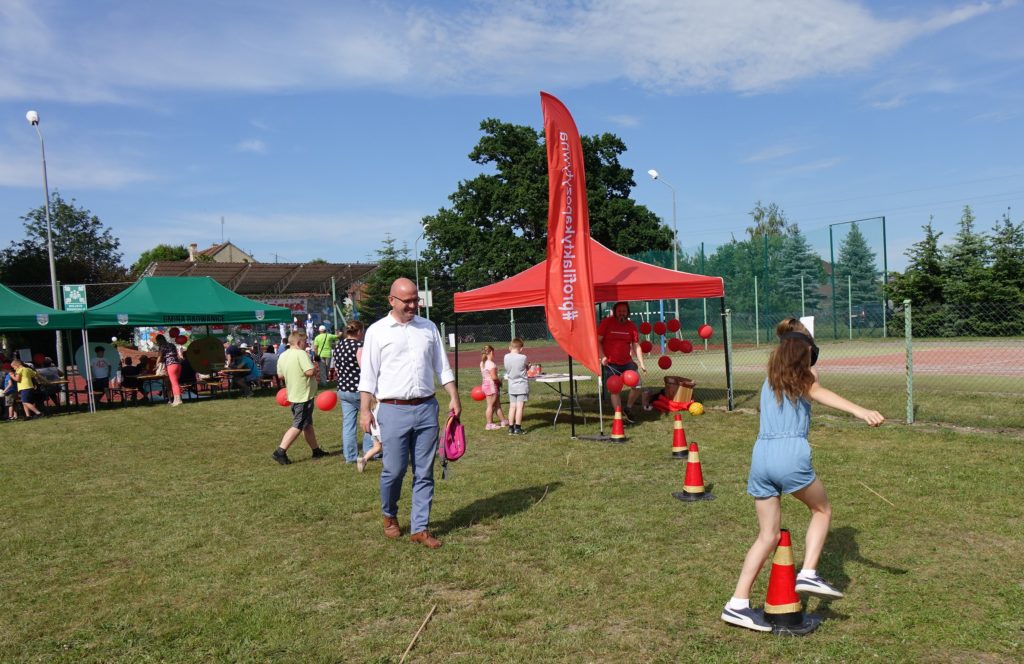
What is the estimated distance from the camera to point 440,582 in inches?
181

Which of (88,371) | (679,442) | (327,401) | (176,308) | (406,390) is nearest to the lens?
(406,390)

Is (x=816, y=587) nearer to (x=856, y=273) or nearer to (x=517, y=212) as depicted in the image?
(x=856, y=273)

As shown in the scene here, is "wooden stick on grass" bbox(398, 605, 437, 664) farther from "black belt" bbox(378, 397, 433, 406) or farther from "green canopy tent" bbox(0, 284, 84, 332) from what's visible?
"green canopy tent" bbox(0, 284, 84, 332)

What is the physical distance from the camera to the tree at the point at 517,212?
4275 centimetres

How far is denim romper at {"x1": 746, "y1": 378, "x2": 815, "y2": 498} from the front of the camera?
3672 mm

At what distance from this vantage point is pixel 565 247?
934cm

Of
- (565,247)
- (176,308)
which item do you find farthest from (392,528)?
(176,308)

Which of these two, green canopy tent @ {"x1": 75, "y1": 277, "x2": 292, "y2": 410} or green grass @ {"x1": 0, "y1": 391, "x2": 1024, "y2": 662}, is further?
green canopy tent @ {"x1": 75, "y1": 277, "x2": 292, "y2": 410}

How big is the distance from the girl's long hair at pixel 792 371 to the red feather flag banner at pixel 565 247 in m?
5.42

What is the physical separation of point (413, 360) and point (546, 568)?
1.72 metres

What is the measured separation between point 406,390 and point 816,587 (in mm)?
2909

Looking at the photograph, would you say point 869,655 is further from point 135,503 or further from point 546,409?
point 546,409

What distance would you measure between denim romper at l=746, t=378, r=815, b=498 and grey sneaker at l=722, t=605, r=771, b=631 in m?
0.60

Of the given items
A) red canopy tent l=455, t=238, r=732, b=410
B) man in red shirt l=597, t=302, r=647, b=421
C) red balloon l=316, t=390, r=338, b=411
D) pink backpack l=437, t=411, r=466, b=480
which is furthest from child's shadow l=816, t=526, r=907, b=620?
red canopy tent l=455, t=238, r=732, b=410
